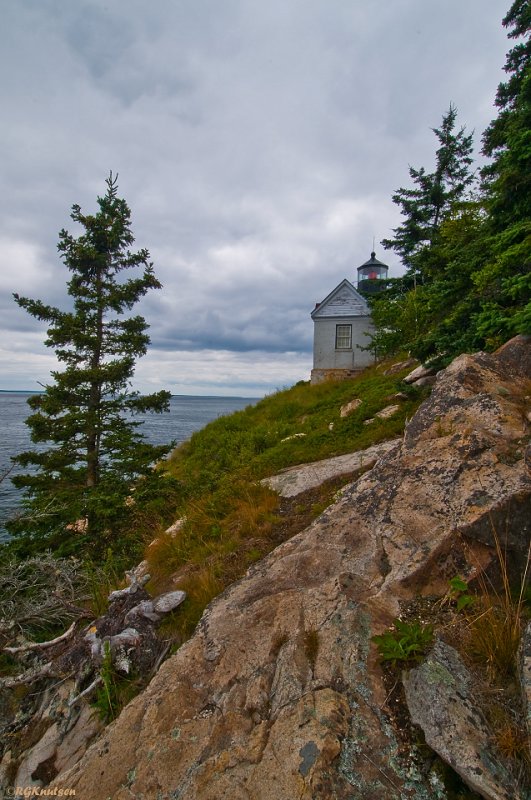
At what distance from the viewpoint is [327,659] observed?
2.73 metres

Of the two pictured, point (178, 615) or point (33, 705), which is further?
point (178, 615)

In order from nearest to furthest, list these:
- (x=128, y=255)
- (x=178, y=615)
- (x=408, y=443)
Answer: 1. (x=178, y=615)
2. (x=408, y=443)
3. (x=128, y=255)

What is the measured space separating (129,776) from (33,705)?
210cm

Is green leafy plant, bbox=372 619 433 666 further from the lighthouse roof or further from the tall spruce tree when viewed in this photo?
the lighthouse roof

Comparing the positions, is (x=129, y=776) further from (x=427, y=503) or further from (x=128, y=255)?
(x=128, y=255)

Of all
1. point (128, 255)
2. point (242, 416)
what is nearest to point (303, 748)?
point (128, 255)

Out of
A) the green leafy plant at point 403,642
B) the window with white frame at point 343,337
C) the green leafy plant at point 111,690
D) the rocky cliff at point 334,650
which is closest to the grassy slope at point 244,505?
the green leafy plant at point 111,690

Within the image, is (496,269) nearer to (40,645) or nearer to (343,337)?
(40,645)

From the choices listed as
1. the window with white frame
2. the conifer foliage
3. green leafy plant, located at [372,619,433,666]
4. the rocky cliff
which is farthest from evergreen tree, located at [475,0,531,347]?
the window with white frame

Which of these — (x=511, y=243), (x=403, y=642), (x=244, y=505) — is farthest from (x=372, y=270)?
(x=403, y=642)

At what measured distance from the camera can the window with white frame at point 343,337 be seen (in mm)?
23594

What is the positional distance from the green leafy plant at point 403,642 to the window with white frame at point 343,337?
2188 centimetres

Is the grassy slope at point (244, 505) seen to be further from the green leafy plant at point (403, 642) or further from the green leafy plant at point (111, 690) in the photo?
the green leafy plant at point (403, 642)

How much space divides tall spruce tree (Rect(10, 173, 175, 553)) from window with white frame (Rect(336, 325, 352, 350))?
48.7 ft
